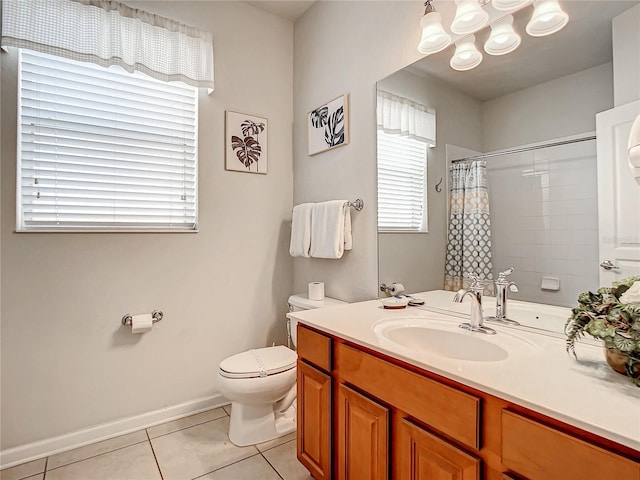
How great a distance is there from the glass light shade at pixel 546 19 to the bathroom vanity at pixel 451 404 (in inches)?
42.6

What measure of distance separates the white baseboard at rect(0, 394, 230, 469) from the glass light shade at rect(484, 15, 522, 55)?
2.45m

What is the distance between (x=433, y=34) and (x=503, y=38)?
30 cm

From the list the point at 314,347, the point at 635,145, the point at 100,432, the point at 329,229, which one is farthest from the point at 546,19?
the point at 100,432

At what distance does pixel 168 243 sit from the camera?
2123 mm

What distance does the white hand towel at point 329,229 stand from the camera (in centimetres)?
201

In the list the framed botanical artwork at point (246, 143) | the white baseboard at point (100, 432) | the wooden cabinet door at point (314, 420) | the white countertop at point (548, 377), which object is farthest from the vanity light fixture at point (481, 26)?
the white baseboard at point (100, 432)

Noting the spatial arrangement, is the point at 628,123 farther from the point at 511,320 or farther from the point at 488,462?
the point at 488,462

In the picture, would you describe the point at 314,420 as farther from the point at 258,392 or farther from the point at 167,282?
the point at 167,282

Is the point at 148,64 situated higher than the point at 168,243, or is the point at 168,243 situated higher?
the point at 148,64

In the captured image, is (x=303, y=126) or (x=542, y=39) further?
(x=303, y=126)

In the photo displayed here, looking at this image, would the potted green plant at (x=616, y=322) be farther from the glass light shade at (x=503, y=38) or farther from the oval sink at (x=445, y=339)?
the glass light shade at (x=503, y=38)

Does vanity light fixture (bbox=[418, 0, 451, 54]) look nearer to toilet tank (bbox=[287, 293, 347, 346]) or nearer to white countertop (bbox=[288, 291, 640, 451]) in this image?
white countertop (bbox=[288, 291, 640, 451])

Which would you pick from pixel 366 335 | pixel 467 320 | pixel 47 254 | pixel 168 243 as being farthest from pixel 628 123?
pixel 47 254

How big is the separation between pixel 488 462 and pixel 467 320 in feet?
2.17
